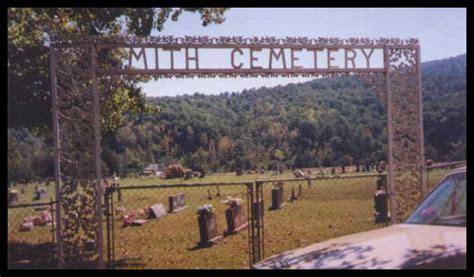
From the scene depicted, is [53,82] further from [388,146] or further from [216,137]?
[216,137]

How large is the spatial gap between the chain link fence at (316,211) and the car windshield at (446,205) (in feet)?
11.1

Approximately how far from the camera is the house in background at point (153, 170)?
14930 millimetres

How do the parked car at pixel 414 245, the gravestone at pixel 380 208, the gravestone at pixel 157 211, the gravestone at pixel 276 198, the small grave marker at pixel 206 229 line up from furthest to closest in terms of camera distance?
the gravestone at pixel 276 198 → the gravestone at pixel 157 211 → the gravestone at pixel 380 208 → the small grave marker at pixel 206 229 → the parked car at pixel 414 245

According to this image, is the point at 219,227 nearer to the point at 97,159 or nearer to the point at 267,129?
the point at 267,129

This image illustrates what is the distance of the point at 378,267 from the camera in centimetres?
427

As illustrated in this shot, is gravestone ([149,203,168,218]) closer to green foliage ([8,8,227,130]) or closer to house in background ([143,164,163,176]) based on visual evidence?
house in background ([143,164,163,176])

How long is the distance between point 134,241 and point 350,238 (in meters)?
7.68

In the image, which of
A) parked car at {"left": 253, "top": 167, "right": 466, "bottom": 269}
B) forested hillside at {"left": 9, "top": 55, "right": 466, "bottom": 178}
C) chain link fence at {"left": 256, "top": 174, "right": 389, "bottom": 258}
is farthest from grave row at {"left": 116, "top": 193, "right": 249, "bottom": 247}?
parked car at {"left": 253, "top": 167, "right": 466, "bottom": 269}

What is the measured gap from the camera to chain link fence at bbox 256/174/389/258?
36.0 feet

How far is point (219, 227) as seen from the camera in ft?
44.0

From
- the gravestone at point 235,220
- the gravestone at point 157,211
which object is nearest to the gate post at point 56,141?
the gravestone at point 235,220

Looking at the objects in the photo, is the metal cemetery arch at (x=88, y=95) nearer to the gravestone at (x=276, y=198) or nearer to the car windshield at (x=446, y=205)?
the car windshield at (x=446, y=205)

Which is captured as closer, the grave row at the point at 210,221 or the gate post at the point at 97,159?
the gate post at the point at 97,159

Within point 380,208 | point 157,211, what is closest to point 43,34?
point 157,211
